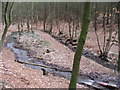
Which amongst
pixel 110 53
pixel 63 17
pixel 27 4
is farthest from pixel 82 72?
pixel 63 17

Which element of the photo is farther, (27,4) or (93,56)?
(27,4)

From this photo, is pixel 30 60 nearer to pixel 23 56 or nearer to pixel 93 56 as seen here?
pixel 23 56

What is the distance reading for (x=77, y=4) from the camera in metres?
32.1

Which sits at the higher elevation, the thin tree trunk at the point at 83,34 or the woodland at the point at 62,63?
the thin tree trunk at the point at 83,34

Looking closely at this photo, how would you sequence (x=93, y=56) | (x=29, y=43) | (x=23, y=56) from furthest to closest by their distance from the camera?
1. (x=29, y=43)
2. (x=93, y=56)
3. (x=23, y=56)

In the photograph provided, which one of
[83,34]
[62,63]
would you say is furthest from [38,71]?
[83,34]

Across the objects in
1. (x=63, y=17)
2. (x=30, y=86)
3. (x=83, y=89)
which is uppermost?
(x=63, y=17)

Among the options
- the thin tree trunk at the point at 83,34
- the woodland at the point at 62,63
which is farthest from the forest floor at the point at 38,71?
the thin tree trunk at the point at 83,34

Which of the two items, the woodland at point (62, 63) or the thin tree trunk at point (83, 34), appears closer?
the thin tree trunk at point (83, 34)

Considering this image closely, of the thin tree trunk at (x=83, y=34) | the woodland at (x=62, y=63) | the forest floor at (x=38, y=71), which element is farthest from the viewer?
the forest floor at (x=38, y=71)

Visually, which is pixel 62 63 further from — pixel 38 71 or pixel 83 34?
→ pixel 83 34

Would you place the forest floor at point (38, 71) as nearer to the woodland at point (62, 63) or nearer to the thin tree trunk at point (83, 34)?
the woodland at point (62, 63)

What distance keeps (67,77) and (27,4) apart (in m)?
24.6

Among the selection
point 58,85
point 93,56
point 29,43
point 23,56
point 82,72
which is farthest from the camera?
point 29,43
